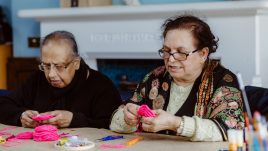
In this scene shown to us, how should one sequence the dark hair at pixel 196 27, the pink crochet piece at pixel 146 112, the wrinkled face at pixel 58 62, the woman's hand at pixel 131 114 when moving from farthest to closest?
the wrinkled face at pixel 58 62, the dark hair at pixel 196 27, the woman's hand at pixel 131 114, the pink crochet piece at pixel 146 112

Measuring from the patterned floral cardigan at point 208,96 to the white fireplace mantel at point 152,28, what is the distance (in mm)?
1289

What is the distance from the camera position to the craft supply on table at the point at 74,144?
4.96ft

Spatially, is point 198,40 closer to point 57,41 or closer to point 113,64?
point 57,41

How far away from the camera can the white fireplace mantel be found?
3.40 meters

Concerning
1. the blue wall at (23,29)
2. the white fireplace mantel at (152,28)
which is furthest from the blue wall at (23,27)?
the white fireplace mantel at (152,28)

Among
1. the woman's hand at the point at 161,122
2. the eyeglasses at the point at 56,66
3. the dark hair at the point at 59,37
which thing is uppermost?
the dark hair at the point at 59,37

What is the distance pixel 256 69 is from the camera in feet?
11.2

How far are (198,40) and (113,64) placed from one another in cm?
241

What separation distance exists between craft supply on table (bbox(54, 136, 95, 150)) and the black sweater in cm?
54

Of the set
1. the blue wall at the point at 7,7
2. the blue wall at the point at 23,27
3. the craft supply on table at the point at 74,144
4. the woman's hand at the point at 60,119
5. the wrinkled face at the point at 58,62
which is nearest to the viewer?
the craft supply on table at the point at 74,144

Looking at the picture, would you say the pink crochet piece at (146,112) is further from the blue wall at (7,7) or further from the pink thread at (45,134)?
the blue wall at (7,7)

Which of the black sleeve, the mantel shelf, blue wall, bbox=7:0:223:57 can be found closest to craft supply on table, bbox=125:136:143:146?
the black sleeve

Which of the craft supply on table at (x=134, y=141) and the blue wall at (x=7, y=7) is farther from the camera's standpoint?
the blue wall at (x=7, y=7)

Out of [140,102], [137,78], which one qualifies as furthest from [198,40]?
[137,78]
